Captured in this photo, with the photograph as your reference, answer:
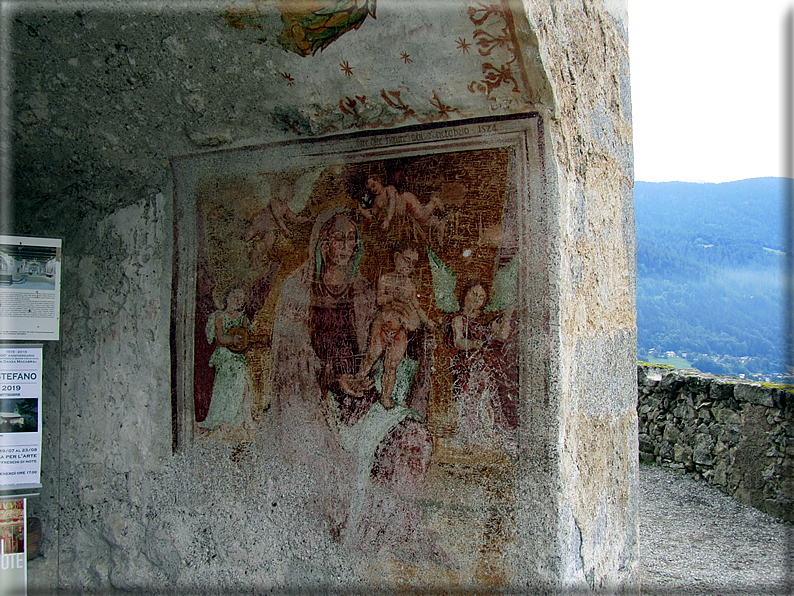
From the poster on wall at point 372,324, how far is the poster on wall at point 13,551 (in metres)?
0.85

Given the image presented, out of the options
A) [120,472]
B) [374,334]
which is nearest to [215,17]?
[374,334]

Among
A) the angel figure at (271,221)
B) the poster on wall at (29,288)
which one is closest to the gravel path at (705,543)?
the angel figure at (271,221)

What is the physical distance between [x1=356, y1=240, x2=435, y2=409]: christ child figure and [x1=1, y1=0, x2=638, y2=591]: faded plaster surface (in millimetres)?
480

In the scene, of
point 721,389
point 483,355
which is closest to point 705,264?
point 721,389

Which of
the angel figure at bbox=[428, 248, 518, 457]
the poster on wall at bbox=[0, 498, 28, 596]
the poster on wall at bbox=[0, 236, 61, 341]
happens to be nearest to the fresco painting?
the angel figure at bbox=[428, 248, 518, 457]

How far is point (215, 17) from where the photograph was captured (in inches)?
83.4

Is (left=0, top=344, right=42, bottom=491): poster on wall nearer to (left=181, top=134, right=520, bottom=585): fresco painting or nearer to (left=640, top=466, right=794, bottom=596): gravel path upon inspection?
(left=181, top=134, right=520, bottom=585): fresco painting

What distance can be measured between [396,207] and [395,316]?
0.43 metres

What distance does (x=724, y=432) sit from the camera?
5629 mm

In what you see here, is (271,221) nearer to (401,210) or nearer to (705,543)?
(401,210)

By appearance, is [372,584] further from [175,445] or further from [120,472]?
[120,472]

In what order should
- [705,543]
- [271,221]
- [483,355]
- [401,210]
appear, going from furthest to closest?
[705,543] → [271,221] → [401,210] → [483,355]

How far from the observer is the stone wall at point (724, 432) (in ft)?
17.0

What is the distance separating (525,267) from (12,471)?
2478 mm
